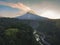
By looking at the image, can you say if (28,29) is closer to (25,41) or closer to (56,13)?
(25,41)

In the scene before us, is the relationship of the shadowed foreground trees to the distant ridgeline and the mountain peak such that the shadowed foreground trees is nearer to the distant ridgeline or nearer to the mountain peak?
the distant ridgeline

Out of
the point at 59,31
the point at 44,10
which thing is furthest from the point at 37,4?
the point at 59,31

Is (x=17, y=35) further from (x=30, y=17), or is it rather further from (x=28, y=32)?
(x=30, y=17)

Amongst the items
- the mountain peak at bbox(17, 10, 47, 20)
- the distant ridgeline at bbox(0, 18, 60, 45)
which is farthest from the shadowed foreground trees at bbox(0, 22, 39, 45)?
the mountain peak at bbox(17, 10, 47, 20)

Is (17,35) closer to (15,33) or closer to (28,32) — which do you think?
(15,33)

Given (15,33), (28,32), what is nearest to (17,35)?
(15,33)

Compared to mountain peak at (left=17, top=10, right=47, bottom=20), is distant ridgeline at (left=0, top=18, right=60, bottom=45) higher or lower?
lower

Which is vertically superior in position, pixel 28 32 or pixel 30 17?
pixel 30 17

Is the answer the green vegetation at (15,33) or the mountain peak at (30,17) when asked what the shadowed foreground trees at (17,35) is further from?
the mountain peak at (30,17)

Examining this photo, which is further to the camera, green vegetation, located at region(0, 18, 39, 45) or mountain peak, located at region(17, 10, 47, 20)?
mountain peak, located at region(17, 10, 47, 20)
